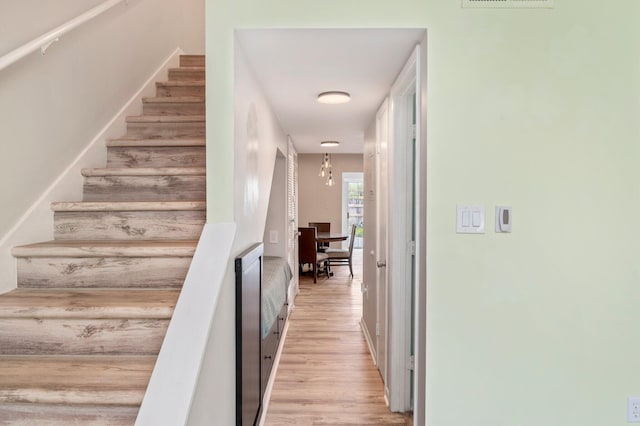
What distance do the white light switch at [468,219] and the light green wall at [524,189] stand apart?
1.4 inches

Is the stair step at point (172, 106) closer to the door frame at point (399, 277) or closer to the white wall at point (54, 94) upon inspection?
the white wall at point (54, 94)

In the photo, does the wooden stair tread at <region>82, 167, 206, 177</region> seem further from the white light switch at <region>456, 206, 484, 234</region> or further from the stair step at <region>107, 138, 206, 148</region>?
the white light switch at <region>456, 206, 484, 234</region>

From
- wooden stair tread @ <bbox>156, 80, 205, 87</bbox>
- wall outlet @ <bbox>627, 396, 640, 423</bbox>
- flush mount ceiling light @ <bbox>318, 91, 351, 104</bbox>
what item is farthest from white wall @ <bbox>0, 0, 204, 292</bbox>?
wall outlet @ <bbox>627, 396, 640, 423</bbox>

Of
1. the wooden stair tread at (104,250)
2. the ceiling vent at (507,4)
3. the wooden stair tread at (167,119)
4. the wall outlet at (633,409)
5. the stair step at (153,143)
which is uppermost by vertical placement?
the ceiling vent at (507,4)

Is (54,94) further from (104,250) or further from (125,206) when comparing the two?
(104,250)

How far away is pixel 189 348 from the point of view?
1.02m

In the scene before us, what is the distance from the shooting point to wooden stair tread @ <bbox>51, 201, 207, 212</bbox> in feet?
6.05

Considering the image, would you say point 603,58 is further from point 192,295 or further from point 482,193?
point 192,295

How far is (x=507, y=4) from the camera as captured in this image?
151 cm

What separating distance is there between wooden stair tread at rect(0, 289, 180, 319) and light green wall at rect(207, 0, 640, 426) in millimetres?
446

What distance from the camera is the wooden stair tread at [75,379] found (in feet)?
3.76

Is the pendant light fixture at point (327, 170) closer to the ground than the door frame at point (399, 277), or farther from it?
farther from it

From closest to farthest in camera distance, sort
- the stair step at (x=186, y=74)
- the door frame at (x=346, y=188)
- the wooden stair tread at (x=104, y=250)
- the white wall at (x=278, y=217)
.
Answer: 1. the wooden stair tread at (x=104, y=250)
2. the stair step at (x=186, y=74)
3. the white wall at (x=278, y=217)
4. the door frame at (x=346, y=188)

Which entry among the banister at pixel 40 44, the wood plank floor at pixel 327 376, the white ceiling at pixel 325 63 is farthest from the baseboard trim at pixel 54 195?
the wood plank floor at pixel 327 376
